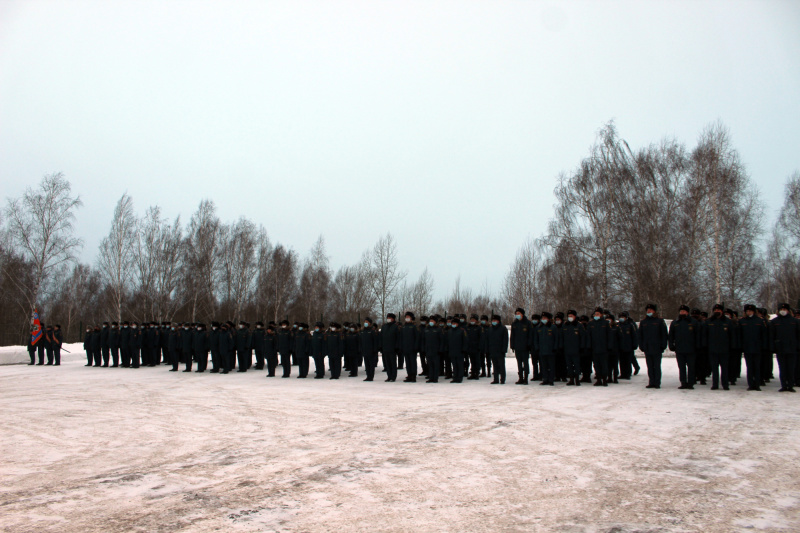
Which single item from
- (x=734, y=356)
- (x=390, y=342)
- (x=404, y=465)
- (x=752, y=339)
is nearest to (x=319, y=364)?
(x=390, y=342)

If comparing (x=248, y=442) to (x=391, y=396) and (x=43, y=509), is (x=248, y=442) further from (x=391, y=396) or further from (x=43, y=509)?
(x=391, y=396)

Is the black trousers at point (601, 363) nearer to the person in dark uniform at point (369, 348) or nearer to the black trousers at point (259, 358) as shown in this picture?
the person in dark uniform at point (369, 348)

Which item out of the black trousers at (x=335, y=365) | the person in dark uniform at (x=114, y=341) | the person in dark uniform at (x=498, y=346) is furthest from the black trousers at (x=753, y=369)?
the person in dark uniform at (x=114, y=341)

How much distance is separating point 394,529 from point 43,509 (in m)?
2.85

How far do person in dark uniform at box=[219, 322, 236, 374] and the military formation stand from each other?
1.4 inches

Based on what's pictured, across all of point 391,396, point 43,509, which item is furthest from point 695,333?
point 43,509

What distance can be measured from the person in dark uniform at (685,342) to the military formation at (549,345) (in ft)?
0.08

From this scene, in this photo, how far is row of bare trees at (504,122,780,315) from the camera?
29.0 metres

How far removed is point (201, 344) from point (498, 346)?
1050 cm

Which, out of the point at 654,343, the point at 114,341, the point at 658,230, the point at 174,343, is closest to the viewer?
the point at 654,343

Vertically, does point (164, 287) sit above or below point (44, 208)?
below

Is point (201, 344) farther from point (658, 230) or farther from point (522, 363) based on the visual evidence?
point (658, 230)

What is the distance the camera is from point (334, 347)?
16125mm

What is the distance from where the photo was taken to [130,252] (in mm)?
38469
